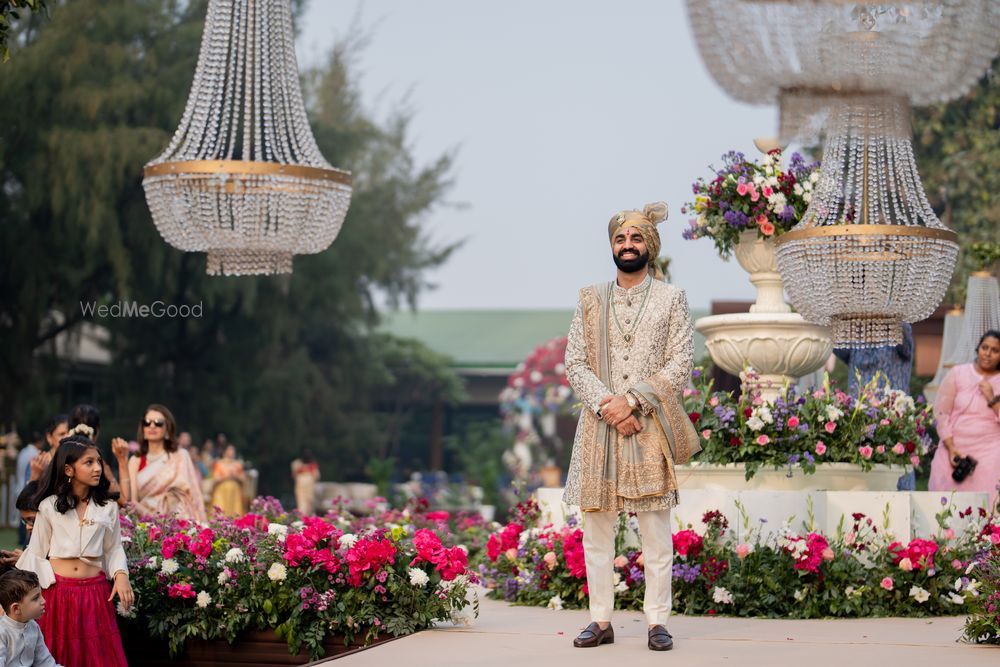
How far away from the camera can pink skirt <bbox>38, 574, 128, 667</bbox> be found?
20.9 feet

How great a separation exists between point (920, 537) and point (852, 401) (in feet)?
2.78

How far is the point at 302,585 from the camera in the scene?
276 inches

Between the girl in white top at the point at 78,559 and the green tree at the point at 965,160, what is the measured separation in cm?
1482

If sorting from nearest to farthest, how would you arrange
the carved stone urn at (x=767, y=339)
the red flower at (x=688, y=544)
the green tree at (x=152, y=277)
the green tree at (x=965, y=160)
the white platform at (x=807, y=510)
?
→ the red flower at (x=688, y=544)
the white platform at (x=807, y=510)
the carved stone urn at (x=767, y=339)
the green tree at (x=965, y=160)
the green tree at (x=152, y=277)

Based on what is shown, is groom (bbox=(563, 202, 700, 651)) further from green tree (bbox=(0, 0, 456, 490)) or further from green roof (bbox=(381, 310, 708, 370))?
green roof (bbox=(381, 310, 708, 370))

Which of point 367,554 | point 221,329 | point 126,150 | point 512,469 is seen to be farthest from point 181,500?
point 512,469

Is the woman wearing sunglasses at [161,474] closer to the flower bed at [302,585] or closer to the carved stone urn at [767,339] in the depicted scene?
the flower bed at [302,585]

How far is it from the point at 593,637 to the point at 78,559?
7.10 ft

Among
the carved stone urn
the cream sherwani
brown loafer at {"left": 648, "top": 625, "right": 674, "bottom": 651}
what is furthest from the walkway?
the carved stone urn

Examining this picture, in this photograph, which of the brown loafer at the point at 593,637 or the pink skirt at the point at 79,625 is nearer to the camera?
the brown loafer at the point at 593,637

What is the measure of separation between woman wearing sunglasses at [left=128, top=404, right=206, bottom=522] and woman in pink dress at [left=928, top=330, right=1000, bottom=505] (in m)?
4.60

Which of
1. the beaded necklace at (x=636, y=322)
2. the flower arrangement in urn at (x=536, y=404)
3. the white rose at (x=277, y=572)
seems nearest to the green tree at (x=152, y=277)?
the flower arrangement in urn at (x=536, y=404)

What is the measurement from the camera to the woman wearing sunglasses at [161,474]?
8.59 metres

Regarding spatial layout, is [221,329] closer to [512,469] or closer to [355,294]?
[355,294]
